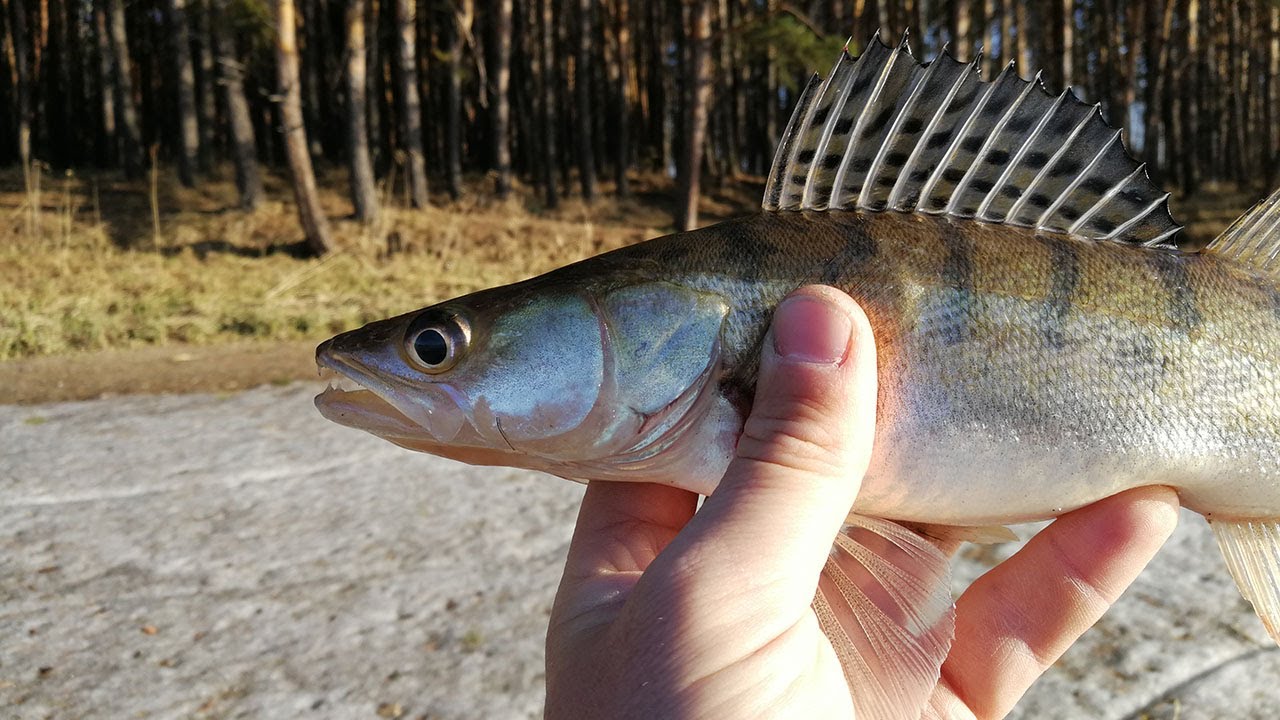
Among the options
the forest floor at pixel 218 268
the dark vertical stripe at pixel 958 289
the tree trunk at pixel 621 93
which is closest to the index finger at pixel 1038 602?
the dark vertical stripe at pixel 958 289

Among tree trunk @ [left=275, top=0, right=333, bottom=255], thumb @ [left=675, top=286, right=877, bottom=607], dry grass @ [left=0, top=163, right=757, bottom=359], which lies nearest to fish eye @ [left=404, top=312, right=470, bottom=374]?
thumb @ [left=675, top=286, right=877, bottom=607]

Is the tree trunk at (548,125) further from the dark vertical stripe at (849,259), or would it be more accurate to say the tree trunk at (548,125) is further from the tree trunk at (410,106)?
the dark vertical stripe at (849,259)

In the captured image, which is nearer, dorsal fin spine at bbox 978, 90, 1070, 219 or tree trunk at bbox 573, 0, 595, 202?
dorsal fin spine at bbox 978, 90, 1070, 219

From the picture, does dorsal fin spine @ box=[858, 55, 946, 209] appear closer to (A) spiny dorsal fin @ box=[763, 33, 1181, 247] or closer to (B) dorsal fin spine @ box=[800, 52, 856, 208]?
(A) spiny dorsal fin @ box=[763, 33, 1181, 247]

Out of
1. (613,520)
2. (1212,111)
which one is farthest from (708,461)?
(1212,111)

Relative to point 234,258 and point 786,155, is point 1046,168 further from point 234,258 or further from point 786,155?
point 234,258

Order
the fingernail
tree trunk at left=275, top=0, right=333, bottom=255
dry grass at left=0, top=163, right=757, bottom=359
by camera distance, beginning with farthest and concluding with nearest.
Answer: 1. tree trunk at left=275, top=0, right=333, bottom=255
2. dry grass at left=0, top=163, right=757, bottom=359
3. the fingernail

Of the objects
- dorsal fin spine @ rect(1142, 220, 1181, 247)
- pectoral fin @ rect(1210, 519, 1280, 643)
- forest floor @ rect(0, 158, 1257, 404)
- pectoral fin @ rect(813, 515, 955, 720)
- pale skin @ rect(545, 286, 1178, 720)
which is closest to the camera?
pale skin @ rect(545, 286, 1178, 720)

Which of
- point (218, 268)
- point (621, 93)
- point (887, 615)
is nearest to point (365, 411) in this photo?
point (887, 615)
